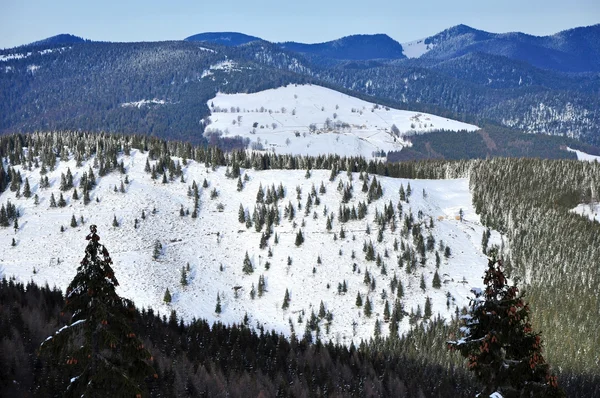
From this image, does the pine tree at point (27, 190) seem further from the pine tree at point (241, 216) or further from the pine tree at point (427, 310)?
the pine tree at point (427, 310)

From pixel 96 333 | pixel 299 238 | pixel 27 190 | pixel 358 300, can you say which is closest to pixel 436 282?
pixel 358 300

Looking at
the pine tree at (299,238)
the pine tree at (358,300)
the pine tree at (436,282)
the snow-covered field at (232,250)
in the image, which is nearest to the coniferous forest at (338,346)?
the snow-covered field at (232,250)

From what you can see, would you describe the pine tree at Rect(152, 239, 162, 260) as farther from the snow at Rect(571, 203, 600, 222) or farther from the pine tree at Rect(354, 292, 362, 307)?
the snow at Rect(571, 203, 600, 222)

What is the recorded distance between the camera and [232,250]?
15550cm

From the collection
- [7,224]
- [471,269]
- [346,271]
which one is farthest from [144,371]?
[7,224]

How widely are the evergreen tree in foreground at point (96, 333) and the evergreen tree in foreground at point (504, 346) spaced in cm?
1338

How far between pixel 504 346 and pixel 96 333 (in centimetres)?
1627

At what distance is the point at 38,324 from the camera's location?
63156mm

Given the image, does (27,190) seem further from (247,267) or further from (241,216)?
(247,267)

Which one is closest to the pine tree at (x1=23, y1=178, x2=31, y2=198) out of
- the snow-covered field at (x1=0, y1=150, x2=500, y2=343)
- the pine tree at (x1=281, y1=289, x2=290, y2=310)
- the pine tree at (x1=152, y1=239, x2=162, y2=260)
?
the snow-covered field at (x1=0, y1=150, x2=500, y2=343)

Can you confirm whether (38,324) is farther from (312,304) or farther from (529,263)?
(529,263)

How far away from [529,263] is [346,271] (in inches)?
2154

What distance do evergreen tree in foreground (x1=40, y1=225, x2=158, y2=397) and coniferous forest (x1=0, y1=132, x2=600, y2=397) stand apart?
0.77 metres

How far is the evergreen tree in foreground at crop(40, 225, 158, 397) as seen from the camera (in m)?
20.8
